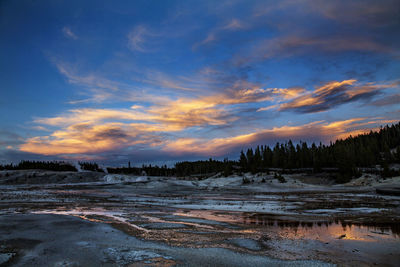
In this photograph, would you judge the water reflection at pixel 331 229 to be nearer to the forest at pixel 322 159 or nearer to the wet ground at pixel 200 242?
the wet ground at pixel 200 242

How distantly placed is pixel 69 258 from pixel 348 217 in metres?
15.6

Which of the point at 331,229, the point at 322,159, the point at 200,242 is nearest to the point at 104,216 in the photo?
the point at 200,242

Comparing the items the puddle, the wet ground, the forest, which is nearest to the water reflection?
the wet ground

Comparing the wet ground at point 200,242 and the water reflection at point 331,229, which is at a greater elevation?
the wet ground at point 200,242

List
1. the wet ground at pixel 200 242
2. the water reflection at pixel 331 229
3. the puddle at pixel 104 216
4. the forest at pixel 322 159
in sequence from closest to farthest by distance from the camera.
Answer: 1. the wet ground at pixel 200 242
2. the water reflection at pixel 331 229
3. the puddle at pixel 104 216
4. the forest at pixel 322 159

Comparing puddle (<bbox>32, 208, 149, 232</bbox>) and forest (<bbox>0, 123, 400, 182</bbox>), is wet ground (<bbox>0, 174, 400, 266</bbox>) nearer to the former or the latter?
puddle (<bbox>32, 208, 149, 232</bbox>)

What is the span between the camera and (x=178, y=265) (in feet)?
23.8

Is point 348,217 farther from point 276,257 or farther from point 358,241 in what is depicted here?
point 276,257

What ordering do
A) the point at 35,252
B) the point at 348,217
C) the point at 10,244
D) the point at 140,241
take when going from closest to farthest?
the point at 35,252, the point at 10,244, the point at 140,241, the point at 348,217

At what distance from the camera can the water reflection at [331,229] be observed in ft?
36.6

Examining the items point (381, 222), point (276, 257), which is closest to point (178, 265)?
point (276, 257)

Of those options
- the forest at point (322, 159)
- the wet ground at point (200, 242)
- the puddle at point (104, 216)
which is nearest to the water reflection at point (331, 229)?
the wet ground at point (200, 242)

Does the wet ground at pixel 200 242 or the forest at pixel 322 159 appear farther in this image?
the forest at pixel 322 159

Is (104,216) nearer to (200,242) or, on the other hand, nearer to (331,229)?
(200,242)
